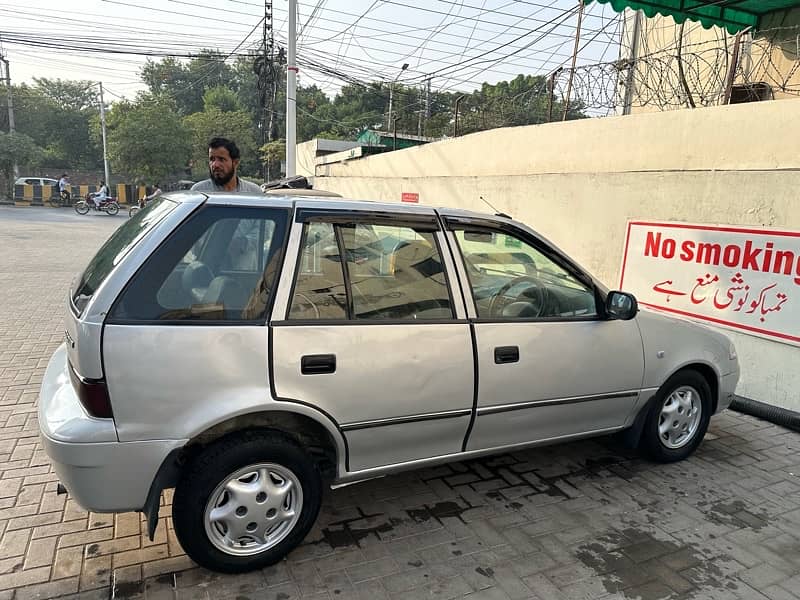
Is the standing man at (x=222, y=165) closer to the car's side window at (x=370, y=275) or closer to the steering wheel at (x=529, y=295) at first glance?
the car's side window at (x=370, y=275)

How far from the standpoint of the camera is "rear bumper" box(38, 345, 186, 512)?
2.23 metres

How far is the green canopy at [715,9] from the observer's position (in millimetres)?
6863

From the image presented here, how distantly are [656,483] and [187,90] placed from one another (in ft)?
235

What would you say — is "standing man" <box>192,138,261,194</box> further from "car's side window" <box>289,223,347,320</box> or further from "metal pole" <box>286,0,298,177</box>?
"metal pole" <box>286,0,298,177</box>

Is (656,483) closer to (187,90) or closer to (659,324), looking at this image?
(659,324)

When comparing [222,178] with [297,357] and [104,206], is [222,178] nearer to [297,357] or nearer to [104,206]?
[297,357]

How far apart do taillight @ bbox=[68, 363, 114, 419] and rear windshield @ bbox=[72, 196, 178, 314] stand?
1.10ft

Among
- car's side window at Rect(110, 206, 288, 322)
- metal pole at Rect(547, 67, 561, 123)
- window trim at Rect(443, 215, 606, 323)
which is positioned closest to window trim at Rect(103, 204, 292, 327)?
car's side window at Rect(110, 206, 288, 322)

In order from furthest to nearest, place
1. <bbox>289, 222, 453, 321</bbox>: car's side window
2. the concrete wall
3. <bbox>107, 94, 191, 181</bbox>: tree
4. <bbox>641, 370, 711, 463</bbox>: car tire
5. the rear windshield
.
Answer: <bbox>107, 94, 191, 181</bbox>: tree
the concrete wall
<bbox>641, 370, 711, 463</bbox>: car tire
<bbox>289, 222, 453, 321</bbox>: car's side window
the rear windshield

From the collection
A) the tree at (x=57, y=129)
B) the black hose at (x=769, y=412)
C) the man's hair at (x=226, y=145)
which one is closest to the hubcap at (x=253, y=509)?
the man's hair at (x=226, y=145)

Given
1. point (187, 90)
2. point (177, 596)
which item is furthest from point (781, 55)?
point (187, 90)

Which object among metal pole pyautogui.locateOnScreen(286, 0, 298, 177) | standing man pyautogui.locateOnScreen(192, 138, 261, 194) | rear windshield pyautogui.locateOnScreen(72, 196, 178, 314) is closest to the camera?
rear windshield pyautogui.locateOnScreen(72, 196, 178, 314)

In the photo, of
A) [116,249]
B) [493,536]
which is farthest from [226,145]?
[493,536]

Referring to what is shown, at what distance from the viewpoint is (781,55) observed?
7.75 m
